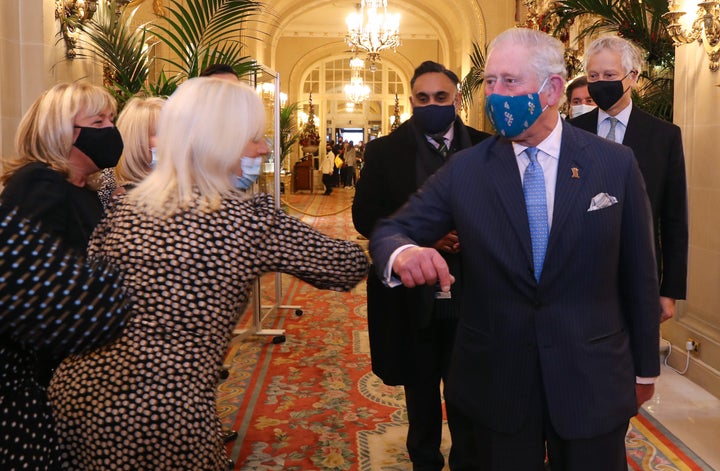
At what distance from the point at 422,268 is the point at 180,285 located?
0.58m

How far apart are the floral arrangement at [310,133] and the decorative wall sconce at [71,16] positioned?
23.1 m

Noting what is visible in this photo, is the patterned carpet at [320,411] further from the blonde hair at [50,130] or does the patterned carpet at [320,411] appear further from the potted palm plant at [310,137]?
the potted palm plant at [310,137]

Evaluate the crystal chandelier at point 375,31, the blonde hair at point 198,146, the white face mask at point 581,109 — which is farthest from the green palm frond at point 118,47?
the crystal chandelier at point 375,31

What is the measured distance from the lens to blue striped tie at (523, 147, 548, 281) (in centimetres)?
214

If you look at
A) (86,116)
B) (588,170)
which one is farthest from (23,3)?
(588,170)

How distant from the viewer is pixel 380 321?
3.58m

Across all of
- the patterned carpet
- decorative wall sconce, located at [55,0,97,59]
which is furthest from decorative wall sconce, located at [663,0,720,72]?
decorative wall sconce, located at [55,0,97,59]

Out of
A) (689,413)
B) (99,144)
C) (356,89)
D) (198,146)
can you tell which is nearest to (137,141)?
(99,144)

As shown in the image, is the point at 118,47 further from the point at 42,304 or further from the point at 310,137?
the point at 310,137

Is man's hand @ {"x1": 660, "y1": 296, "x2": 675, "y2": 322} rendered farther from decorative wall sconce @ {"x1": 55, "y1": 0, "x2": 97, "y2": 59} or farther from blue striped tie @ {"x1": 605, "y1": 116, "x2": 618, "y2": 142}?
decorative wall sconce @ {"x1": 55, "y1": 0, "x2": 97, "y2": 59}

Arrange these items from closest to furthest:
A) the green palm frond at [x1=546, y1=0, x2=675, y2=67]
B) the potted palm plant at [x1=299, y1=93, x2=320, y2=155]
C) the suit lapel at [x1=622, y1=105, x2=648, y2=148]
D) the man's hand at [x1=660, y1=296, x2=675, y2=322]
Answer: the man's hand at [x1=660, y1=296, x2=675, y2=322] → the suit lapel at [x1=622, y1=105, x2=648, y2=148] → the green palm frond at [x1=546, y1=0, x2=675, y2=67] → the potted palm plant at [x1=299, y1=93, x2=320, y2=155]

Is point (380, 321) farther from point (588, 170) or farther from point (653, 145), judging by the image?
point (588, 170)

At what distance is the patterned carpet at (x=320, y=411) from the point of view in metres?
4.00

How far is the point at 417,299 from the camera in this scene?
131 inches
